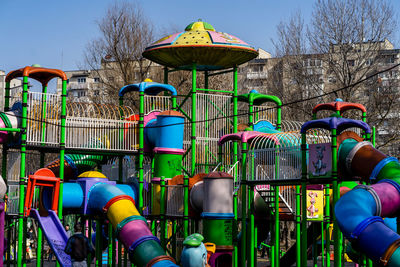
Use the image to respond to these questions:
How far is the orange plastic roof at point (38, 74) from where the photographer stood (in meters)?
24.9

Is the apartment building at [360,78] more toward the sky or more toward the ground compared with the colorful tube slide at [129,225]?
more toward the sky

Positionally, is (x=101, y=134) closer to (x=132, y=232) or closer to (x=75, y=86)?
(x=132, y=232)

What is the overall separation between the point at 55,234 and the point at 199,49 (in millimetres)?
9304

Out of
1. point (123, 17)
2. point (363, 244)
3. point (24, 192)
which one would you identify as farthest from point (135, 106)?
point (363, 244)

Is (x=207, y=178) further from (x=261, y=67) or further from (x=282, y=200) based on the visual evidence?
(x=261, y=67)

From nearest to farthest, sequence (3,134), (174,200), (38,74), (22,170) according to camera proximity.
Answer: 1. (22,170)
2. (3,134)
3. (174,200)
4. (38,74)

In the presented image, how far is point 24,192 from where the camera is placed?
2395 cm

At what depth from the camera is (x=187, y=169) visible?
1124 inches

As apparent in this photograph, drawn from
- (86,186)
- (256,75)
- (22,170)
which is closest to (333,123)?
(86,186)

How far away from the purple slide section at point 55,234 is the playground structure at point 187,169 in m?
0.03

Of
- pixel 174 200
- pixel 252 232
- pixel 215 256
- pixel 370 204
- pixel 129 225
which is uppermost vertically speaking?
pixel 370 204

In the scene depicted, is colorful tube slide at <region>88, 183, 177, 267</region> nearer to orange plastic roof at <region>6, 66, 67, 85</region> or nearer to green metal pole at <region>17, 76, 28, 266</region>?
green metal pole at <region>17, 76, 28, 266</region>

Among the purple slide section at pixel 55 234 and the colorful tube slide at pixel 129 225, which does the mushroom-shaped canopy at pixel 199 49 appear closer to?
the colorful tube slide at pixel 129 225

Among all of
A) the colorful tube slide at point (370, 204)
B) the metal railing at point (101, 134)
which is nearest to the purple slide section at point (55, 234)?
the metal railing at point (101, 134)
